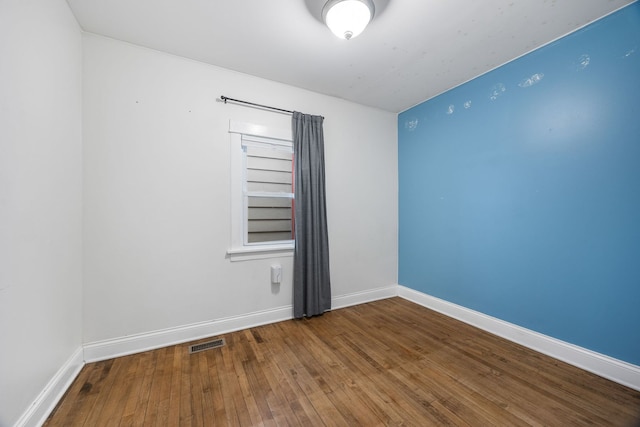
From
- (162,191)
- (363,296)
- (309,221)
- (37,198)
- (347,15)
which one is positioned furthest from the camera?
(363,296)

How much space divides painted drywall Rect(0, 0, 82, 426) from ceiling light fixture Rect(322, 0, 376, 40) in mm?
1661

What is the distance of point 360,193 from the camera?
3.14m

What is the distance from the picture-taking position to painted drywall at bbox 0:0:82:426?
1.09 meters

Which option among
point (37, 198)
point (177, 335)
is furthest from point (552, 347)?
point (37, 198)

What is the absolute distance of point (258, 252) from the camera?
8.18ft

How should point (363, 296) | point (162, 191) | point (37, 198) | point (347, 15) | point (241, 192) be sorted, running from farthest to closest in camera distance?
point (363, 296)
point (241, 192)
point (162, 191)
point (347, 15)
point (37, 198)

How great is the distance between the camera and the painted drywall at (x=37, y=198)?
1092 mm

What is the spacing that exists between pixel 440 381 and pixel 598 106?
2.35m

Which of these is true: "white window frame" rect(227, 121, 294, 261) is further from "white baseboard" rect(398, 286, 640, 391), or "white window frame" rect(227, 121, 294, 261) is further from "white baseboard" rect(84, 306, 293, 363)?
"white baseboard" rect(398, 286, 640, 391)

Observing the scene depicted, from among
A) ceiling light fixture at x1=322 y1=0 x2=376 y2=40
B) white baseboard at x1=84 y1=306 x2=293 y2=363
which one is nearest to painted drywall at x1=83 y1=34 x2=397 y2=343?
white baseboard at x1=84 y1=306 x2=293 y2=363

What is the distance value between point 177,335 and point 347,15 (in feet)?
9.54

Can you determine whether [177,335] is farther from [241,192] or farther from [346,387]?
[346,387]

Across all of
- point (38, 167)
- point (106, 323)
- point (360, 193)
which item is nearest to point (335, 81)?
point (360, 193)

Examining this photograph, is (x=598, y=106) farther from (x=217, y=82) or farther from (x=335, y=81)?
(x=217, y=82)
